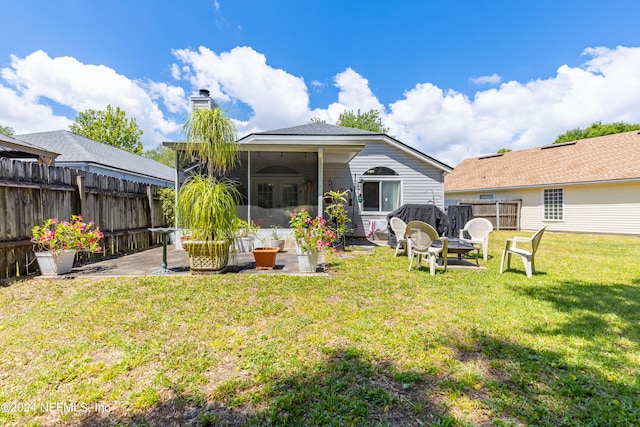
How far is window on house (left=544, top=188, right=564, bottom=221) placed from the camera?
14.5 meters

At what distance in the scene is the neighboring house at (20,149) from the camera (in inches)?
341

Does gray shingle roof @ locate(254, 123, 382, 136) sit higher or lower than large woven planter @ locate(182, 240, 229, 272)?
higher

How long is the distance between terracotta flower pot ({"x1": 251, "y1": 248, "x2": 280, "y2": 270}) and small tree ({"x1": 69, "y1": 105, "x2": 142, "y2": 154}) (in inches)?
1289

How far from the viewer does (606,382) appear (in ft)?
6.88

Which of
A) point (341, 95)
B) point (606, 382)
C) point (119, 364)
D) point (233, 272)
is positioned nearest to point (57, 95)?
point (341, 95)

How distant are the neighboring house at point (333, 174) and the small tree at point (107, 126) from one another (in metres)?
27.6

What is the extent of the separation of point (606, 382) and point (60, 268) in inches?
292

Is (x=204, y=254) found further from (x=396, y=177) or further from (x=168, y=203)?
(x=396, y=177)

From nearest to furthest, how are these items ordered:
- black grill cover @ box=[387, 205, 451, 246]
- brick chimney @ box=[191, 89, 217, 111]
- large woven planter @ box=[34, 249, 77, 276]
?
1. large woven planter @ box=[34, 249, 77, 276]
2. black grill cover @ box=[387, 205, 451, 246]
3. brick chimney @ box=[191, 89, 217, 111]

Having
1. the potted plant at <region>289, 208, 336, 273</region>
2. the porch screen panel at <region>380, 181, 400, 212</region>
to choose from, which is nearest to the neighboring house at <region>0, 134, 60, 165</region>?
the potted plant at <region>289, 208, 336, 273</region>

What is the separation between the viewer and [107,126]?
29359 millimetres

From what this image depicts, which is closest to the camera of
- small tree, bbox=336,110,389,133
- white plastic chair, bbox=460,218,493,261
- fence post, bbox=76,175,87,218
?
fence post, bbox=76,175,87,218

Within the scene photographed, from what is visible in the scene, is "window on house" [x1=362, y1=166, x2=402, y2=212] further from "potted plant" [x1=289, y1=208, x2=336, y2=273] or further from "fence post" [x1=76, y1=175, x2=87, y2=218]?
"fence post" [x1=76, y1=175, x2=87, y2=218]

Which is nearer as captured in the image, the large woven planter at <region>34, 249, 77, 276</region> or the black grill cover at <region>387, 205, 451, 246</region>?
the large woven planter at <region>34, 249, 77, 276</region>
